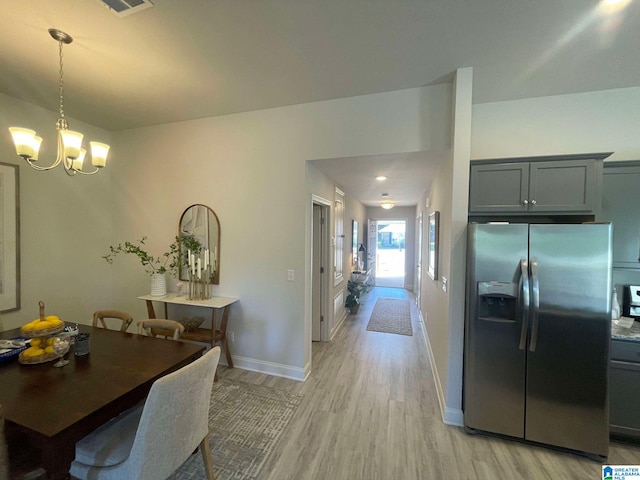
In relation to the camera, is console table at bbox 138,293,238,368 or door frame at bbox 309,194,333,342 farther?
door frame at bbox 309,194,333,342

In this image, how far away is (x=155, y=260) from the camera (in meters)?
3.33

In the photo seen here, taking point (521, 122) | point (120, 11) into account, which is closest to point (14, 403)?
point (120, 11)

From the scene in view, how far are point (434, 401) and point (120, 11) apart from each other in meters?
3.99

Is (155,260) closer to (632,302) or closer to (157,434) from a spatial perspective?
(157,434)

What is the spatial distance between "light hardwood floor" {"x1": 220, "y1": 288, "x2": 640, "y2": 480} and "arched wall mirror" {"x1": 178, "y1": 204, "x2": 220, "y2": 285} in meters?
1.36

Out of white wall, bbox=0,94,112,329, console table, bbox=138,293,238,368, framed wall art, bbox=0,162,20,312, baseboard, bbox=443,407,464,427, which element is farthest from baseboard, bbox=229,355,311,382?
framed wall art, bbox=0,162,20,312

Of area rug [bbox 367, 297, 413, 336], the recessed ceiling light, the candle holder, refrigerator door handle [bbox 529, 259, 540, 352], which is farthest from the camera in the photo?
area rug [bbox 367, 297, 413, 336]

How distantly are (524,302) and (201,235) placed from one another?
3331 mm

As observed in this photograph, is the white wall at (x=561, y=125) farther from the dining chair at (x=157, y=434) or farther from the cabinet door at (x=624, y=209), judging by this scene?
the dining chair at (x=157, y=434)

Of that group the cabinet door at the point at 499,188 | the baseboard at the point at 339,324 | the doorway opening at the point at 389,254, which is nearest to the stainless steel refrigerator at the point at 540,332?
the cabinet door at the point at 499,188

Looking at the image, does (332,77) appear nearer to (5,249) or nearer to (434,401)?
(434,401)

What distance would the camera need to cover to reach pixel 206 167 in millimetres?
3053

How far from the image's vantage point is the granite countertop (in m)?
1.85

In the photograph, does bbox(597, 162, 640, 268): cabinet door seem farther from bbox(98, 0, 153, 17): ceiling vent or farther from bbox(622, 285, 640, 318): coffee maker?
bbox(98, 0, 153, 17): ceiling vent
